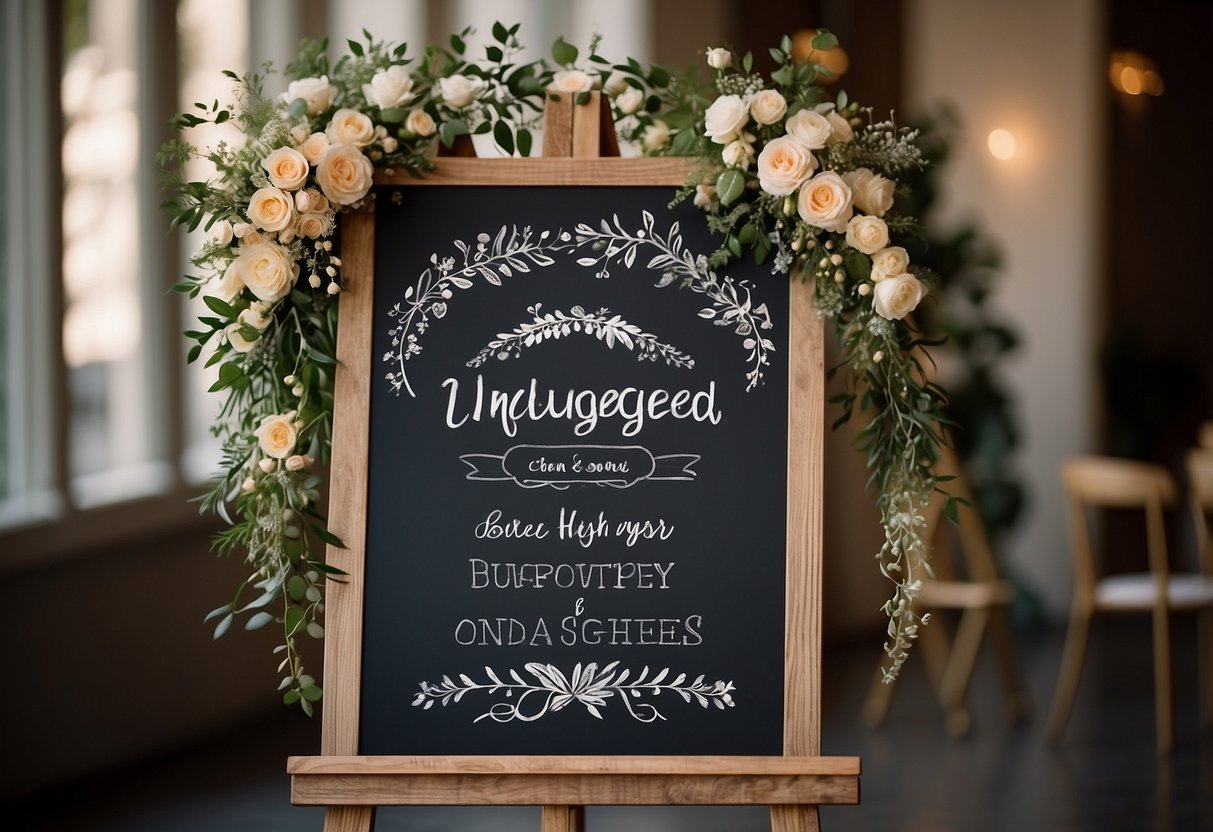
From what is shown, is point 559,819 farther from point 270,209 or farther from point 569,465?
point 270,209

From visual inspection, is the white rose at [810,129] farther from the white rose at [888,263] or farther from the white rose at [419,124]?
the white rose at [419,124]

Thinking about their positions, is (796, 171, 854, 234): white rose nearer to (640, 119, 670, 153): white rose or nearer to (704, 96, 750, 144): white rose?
(704, 96, 750, 144): white rose

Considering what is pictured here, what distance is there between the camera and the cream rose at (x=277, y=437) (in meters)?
1.97

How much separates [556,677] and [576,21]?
4.00 metres

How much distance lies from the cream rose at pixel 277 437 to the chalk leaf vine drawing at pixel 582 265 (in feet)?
0.54

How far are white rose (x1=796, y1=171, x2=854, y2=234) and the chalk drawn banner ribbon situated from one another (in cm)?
41

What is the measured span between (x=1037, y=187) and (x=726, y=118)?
15.8ft

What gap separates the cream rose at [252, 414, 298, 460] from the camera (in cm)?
197

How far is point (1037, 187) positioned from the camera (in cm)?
633

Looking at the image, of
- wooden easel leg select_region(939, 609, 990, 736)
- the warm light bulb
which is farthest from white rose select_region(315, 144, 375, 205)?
the warm light bulb

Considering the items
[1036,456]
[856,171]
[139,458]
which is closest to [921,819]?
[856,171]

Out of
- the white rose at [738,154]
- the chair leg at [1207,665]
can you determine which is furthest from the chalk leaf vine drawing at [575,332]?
the chair leg at [1207,665]

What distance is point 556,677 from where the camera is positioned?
196 centimetres

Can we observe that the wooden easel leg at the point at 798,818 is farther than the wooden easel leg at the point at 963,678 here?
No
